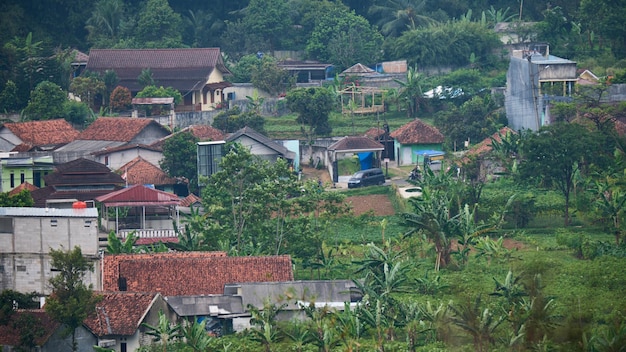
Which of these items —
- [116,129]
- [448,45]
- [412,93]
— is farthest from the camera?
[448,45]

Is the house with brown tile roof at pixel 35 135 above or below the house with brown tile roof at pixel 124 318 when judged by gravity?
above

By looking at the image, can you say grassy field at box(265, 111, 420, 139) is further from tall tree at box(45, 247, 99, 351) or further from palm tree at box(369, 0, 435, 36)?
tall tree at box(45, 247, 99, 351)

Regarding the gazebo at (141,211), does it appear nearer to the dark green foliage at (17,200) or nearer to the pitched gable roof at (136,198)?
the pitched gable roof at (136,198)

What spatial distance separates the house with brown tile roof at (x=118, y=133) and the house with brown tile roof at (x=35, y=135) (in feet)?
1.73

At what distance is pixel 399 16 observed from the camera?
230ft

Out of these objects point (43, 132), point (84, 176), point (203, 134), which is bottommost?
point (84, 176)

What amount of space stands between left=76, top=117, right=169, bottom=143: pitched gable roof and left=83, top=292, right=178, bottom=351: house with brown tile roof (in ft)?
69.0

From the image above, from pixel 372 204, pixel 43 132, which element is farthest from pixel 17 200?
pixel 43 132

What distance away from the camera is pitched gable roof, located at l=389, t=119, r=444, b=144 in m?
54.9

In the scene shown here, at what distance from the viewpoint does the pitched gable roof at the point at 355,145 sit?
53.5m

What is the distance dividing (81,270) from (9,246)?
119 inches

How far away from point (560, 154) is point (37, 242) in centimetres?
1694

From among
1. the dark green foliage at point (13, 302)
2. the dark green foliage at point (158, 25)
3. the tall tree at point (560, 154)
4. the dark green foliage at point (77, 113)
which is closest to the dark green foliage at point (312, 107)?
the dark green foliage at point (77, 113)

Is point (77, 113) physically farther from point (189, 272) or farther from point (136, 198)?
point (189, 272)
